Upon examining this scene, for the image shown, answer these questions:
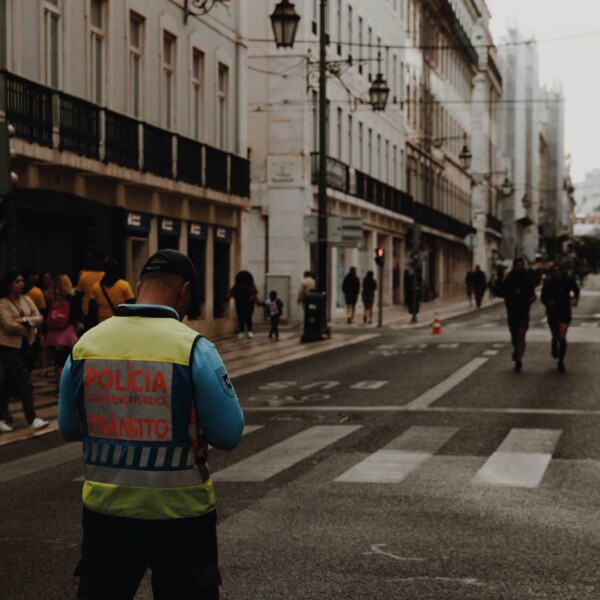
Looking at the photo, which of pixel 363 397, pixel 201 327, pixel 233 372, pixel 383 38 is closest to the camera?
pixel 363 397

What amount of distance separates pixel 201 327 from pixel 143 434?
27.9 meters

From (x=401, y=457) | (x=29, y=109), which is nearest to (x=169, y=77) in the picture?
(x=29, y=109)

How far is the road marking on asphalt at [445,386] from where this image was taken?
52.8 feet

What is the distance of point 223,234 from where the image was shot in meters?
34.3

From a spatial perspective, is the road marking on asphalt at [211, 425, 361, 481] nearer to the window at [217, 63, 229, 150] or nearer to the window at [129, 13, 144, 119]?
the window at [129, 13, 144, 119]

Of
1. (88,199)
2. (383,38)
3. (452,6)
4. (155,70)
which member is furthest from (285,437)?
(452,6)

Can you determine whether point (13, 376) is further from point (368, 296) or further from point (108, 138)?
point (368, 296)

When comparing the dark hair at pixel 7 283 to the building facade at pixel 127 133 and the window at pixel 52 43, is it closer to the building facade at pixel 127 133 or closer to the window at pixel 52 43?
the building facade at pixel 127 133

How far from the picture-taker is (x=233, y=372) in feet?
70.7

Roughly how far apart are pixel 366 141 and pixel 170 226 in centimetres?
2399

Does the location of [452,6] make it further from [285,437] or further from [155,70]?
[285,437]

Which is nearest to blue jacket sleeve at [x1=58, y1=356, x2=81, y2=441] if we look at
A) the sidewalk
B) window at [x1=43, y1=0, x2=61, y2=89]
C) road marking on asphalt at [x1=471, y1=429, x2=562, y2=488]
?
road marking on asphalt at [x1=471, y1=429, x2=562, y2=488]

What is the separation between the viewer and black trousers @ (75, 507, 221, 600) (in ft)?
13.2

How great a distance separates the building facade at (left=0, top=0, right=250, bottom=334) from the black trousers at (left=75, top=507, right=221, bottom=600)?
55.4 ft
